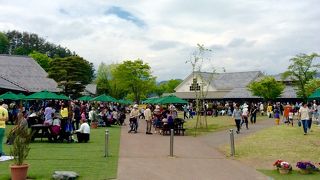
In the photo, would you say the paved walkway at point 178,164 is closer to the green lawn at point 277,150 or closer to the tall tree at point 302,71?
the green lawn at point 277,150

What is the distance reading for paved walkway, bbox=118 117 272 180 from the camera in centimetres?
A: 1123

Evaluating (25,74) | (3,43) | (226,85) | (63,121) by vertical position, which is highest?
(3,43)

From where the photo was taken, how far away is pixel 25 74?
1758 inches

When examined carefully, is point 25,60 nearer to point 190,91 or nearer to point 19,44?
point 190,91

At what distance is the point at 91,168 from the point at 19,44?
9478 centimetres

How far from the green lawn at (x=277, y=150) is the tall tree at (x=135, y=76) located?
47303mm

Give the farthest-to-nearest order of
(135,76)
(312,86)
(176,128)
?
1. (135,76)
2. (312,86)
3. (176,128)

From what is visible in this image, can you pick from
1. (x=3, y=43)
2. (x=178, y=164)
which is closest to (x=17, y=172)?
(x=178, y=164)

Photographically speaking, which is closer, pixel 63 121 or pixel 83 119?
pixel 63 121

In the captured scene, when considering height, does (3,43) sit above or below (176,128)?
above

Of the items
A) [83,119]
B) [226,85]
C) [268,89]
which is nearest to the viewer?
[83,119]

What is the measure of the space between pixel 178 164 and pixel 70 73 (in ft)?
130

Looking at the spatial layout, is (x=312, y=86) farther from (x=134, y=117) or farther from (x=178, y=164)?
(x=178, y=164)

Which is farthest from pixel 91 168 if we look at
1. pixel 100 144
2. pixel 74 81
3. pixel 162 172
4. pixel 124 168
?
pixel 74 81
